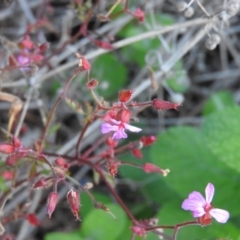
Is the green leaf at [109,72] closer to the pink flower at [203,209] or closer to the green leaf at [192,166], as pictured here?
the green leaf at [192,166]

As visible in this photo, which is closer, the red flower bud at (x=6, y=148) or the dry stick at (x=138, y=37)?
the red flower bud at (x=6, y=148)

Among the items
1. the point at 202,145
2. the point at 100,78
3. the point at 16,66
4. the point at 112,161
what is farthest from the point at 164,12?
the point at 112,161

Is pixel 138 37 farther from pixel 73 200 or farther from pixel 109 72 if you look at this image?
pixel 73 200

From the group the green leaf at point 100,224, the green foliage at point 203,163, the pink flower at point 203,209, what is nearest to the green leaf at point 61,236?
the green leaf at point 100,224

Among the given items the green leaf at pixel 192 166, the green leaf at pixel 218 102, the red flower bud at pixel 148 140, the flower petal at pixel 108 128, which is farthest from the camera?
the green leaf at pixel 218 102

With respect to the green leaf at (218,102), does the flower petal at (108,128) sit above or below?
above

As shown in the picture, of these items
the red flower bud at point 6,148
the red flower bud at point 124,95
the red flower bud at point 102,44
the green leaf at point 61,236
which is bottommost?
→ the green leaf at point 61,236

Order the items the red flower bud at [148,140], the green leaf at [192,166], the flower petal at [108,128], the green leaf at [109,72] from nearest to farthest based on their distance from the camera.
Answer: the flower petal at [108,128] → the red flower bud at [148,140] → the green leaf at [192,166] → the green leaf at [109,72]

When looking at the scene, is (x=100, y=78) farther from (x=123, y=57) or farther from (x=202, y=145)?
(x=202, y=145)
